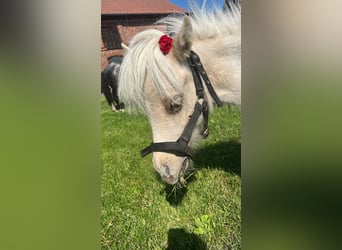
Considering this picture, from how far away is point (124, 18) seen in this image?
91 cm

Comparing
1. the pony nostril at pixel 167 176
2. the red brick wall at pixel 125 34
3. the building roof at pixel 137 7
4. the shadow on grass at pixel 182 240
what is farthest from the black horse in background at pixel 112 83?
the shadow on grass at pixel 182 240

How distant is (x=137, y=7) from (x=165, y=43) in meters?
0.14

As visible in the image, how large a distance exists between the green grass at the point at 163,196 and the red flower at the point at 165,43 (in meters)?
0.23

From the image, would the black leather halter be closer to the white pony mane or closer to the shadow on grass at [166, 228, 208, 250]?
the white pony mane

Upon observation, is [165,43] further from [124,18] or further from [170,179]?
[170,179]

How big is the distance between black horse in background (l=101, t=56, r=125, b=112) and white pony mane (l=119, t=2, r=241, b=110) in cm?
2

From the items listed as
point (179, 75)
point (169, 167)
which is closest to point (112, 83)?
point (179, 75)

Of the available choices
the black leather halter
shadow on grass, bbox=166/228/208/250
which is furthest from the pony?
shadow on grass, bbox=166/228/208/250
